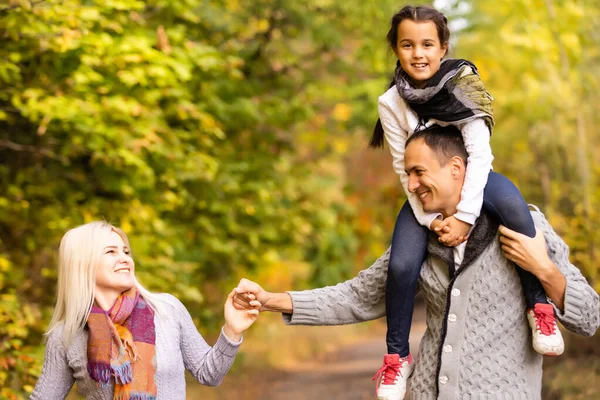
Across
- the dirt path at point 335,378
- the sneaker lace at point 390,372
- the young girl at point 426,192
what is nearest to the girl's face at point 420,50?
the young girl at point 426,192

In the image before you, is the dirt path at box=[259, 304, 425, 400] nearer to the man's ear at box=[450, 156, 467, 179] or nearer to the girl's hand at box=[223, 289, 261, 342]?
the girl's hand at box=[223, 289, 261, 342]

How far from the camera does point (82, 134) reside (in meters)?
6.07

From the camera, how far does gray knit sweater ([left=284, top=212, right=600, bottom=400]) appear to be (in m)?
2.80

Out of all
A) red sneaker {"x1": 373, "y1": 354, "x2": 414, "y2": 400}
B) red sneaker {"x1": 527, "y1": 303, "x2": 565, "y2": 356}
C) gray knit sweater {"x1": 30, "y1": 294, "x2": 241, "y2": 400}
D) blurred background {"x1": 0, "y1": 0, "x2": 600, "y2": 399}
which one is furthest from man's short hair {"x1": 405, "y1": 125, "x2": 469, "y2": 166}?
blurred background {"x1": 0, "y1": 0, "x2": 600, "y2": 399}

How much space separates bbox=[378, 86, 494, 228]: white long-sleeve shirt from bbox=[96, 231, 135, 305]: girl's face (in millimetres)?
1119

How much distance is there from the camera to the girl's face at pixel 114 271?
10.8 feet

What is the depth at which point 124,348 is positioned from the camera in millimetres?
3211

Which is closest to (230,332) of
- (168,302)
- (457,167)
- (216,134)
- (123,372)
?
(168,302)

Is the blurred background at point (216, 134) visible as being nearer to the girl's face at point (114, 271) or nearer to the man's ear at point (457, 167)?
the girl's face at point (114, 271)

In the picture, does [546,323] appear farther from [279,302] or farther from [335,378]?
[335,378]

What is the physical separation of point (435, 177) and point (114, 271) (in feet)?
4.24

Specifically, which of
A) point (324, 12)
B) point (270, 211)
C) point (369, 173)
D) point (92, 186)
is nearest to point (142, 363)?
point (92, 186)

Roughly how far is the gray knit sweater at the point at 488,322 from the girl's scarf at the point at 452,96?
1.18ft

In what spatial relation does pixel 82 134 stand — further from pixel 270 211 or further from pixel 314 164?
pixel 314 164
